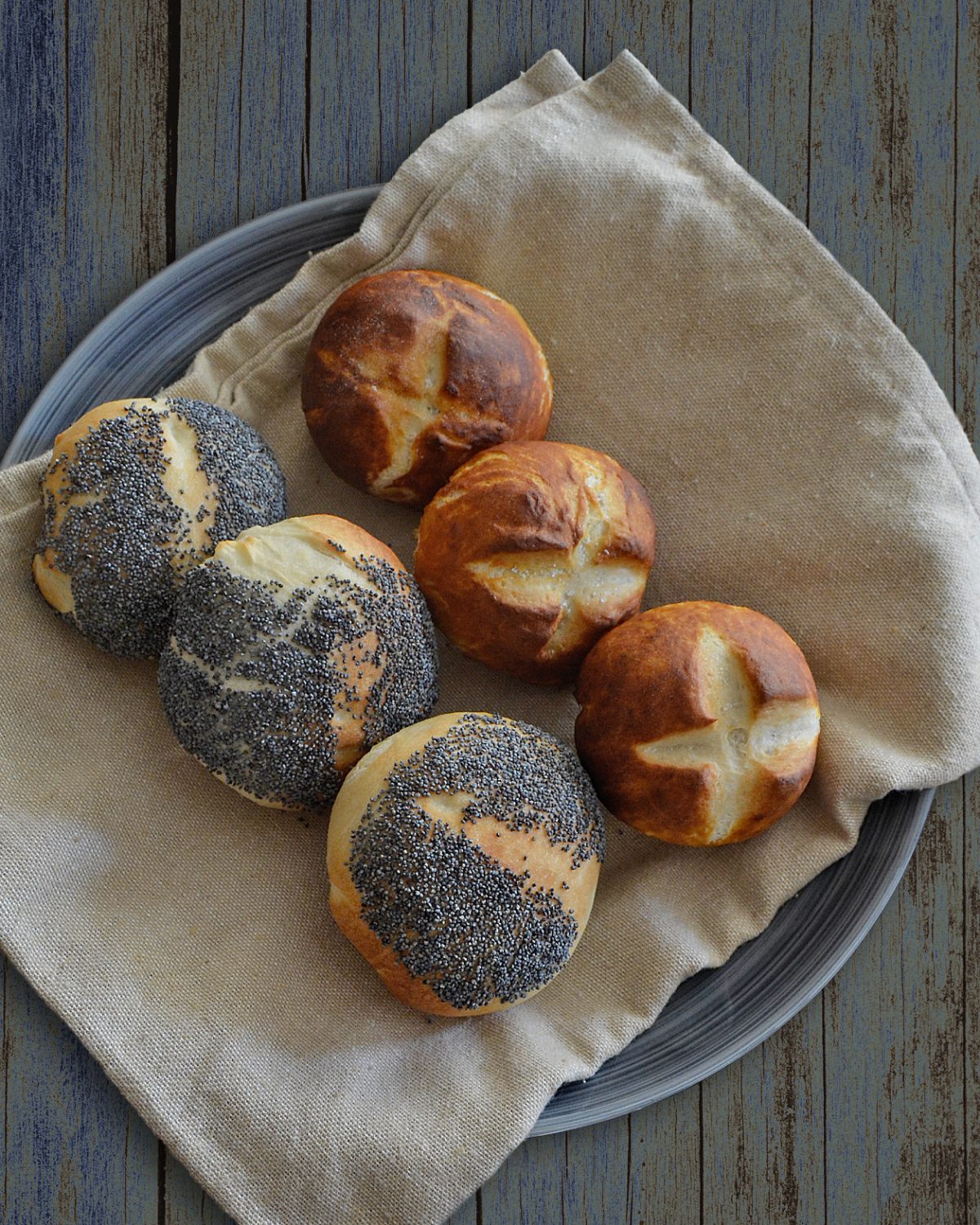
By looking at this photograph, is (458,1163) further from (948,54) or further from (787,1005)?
(948,54)

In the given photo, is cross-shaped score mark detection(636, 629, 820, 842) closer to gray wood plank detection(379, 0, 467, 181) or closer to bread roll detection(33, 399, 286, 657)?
bread roll detection(33, 399, 286, 657)

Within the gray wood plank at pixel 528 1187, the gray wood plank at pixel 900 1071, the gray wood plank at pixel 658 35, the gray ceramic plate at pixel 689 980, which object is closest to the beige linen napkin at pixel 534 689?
the gray ceramic plate at pixel 689 980

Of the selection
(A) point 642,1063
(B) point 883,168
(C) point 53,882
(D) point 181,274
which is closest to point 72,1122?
(C) point 53,882

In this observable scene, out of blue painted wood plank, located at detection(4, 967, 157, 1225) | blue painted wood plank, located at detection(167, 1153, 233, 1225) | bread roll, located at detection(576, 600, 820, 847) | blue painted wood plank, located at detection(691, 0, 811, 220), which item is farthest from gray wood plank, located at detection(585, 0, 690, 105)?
blue painted wood plank, located at detection(167, 1153, 233, 1225)

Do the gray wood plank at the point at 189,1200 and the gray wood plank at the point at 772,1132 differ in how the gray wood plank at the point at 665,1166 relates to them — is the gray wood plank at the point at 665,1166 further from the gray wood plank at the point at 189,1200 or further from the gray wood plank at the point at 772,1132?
the gray wood plank at the point at 189,1200

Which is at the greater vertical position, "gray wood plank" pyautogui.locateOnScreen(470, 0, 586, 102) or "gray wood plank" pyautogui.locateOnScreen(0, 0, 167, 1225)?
"gray wood plank" pyautogui.locateOnScreen(470, 0, 586, 102)
